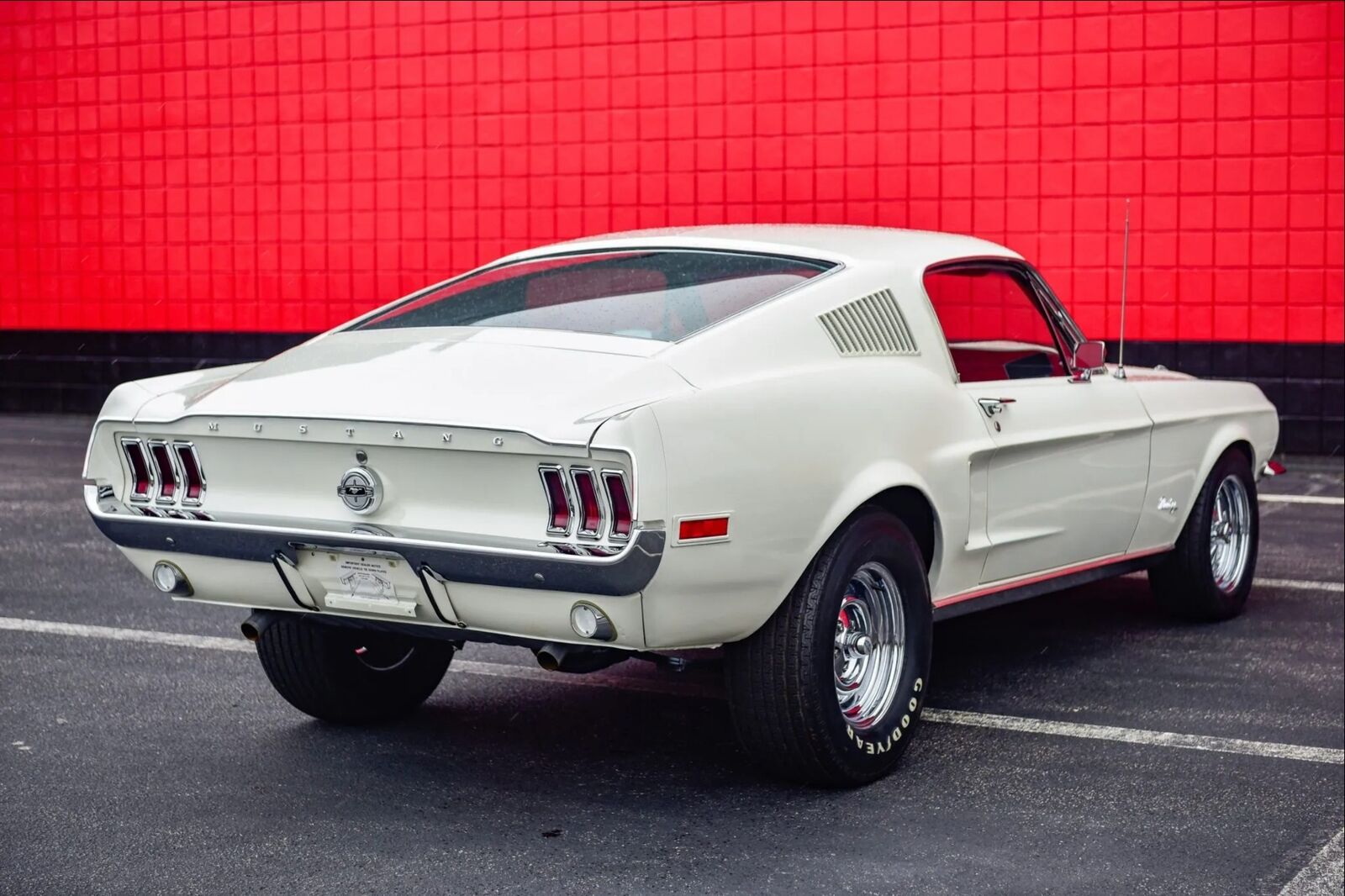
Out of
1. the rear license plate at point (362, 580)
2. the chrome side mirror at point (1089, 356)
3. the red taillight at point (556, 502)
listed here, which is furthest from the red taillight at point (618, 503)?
the chrome side mirror at point (1089, 356)

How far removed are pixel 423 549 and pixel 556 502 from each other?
1.08ft

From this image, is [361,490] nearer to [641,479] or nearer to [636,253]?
[641,479]

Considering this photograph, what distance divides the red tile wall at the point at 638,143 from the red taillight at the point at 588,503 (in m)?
8.83

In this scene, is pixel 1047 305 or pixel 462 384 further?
pixel 1047 305

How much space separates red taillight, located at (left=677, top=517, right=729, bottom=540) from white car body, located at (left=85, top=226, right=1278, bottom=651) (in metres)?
0.01

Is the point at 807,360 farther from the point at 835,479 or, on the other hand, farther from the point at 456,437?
the point at 456,437

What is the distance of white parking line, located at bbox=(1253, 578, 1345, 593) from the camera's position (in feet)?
23.6

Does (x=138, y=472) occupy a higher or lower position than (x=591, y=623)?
higher

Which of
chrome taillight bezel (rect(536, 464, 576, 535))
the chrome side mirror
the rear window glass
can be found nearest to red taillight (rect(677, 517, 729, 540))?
chrome taillight bezel (rect(536, 464, 576, 535))

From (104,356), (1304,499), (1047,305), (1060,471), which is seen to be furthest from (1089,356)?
(104,356)

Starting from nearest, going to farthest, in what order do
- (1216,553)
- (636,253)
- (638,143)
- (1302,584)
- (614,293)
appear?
(614,293) → (636,253) → (1216,553) → (1302,584) → (638,143)

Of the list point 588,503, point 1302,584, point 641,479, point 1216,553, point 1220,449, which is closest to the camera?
point 641,479

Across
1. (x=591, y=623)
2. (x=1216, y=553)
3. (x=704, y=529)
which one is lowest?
(x=1216, y=553)

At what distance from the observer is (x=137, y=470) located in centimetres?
430
